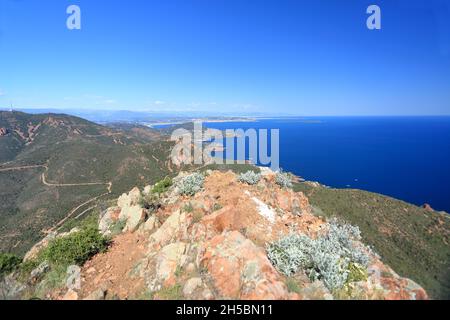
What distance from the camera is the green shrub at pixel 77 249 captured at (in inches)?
287

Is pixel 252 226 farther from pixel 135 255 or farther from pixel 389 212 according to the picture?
pixel 389 212

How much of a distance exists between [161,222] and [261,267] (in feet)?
14.9

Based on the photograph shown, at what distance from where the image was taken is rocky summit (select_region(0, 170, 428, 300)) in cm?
498

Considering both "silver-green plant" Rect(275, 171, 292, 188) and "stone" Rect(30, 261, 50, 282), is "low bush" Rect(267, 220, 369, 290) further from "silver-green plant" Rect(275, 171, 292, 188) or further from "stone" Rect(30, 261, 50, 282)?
"stone" Rect(30, 261, 50, 282)

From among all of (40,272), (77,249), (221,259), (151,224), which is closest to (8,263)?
(40,272)

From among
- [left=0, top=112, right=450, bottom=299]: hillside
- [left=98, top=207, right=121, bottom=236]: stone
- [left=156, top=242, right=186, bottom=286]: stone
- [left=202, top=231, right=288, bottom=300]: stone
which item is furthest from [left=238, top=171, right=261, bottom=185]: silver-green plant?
[left=98, top=207, right=121, bottom=236]: stone

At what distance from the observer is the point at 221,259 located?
546 cm

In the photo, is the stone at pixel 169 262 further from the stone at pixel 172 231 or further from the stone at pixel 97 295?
the stone at pixel 97 295

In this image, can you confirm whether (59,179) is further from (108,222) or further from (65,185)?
(108,222)

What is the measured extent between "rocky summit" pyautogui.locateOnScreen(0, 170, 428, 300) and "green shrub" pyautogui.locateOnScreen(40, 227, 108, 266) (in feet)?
0.11

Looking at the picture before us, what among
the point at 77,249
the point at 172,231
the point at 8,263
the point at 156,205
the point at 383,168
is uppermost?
the point at 156,205

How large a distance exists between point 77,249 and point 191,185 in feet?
13.6

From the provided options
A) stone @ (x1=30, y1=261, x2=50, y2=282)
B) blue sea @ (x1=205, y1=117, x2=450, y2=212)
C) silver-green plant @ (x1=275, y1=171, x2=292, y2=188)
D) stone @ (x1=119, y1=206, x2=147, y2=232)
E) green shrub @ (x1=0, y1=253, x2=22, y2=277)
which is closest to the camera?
stone @ (x1=30, y1=261, x2=50, y2=282)

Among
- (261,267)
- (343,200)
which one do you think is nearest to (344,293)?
(261,267)
